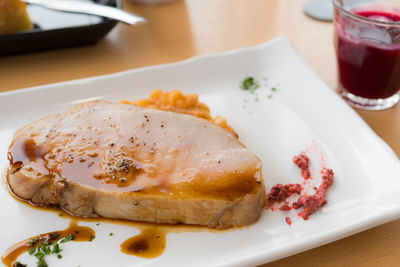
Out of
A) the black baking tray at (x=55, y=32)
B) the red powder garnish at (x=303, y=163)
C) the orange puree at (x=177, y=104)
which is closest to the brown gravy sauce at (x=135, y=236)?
the red powder garnish at (x=303, y=163)

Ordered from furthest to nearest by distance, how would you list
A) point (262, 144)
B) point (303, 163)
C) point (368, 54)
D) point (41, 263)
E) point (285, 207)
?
point (368, 54), point (262, 144), point (303, 163), point (285, 207), point (41, 263)

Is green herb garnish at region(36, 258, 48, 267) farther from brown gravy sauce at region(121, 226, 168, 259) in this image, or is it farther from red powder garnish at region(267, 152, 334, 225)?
red powder garnish at region(267, 152, 334, 225)

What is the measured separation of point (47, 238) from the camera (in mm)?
Result: 1816

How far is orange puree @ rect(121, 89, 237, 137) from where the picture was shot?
241 centimetres

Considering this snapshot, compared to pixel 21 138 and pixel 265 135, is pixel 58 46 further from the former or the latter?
pixel 265 135

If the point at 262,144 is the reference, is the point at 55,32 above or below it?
above

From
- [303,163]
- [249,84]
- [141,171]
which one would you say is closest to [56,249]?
[141,171]

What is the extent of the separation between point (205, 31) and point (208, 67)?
104 cm

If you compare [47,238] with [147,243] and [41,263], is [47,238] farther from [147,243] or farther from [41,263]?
[147,243]

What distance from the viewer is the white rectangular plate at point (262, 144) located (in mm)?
1743

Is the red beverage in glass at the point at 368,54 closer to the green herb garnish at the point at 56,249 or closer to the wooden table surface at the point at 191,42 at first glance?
the wooden table surface at the point at 191,42

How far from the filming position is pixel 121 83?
2725 millimetres

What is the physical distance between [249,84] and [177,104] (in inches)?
24.6

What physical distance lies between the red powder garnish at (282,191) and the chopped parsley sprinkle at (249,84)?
36.0 inches
